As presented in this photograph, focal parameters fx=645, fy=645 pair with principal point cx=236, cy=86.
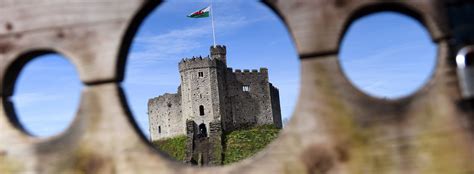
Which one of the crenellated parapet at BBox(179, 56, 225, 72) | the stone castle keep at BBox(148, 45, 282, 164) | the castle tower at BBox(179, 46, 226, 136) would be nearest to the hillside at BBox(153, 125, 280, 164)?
the stone castle keep at BBox(148, 45, 282, 164)

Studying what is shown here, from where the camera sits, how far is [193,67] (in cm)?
5328

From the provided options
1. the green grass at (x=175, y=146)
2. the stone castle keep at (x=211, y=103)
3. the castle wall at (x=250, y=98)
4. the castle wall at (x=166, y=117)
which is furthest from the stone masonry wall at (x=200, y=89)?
the green grass at (x=175, y=146)

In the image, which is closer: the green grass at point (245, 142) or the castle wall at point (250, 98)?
the green grass at point (245, 142)

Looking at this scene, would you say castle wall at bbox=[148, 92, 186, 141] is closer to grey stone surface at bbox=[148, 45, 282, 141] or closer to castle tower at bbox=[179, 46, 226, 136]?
grey stone surface at bbox=[148, 45, 282, 141]

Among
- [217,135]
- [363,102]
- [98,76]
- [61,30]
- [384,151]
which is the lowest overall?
[384,151]

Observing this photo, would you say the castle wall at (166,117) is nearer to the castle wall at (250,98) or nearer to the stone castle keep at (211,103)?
the stone castle keep at (211,103)

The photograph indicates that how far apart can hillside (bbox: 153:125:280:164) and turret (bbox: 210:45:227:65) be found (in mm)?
A: 6810

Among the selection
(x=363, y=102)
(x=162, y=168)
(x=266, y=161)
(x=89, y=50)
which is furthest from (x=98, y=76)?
(x=363, y=102)

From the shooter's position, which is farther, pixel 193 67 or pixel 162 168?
pixel 193 67

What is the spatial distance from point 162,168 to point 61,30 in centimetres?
71

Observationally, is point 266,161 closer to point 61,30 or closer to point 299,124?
point 299,124

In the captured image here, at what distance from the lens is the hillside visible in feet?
151

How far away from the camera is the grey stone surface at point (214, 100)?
5266 cm

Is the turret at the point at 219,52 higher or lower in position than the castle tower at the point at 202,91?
higher
